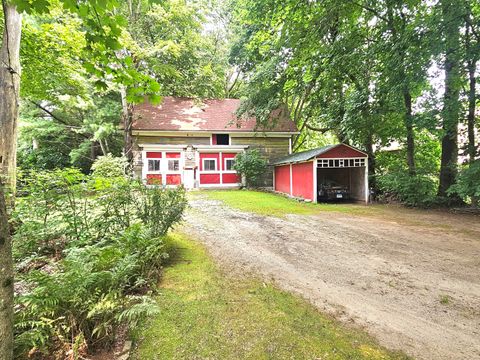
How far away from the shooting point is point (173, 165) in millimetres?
15969

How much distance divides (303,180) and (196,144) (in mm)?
7770

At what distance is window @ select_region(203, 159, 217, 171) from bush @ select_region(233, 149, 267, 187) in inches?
54.3

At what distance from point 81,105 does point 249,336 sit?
14.6 meters

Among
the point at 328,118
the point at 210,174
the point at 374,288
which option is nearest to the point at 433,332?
the point at 374,288

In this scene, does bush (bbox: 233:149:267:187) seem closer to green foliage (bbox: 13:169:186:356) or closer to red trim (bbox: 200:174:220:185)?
red trim (bbox: 200:174:220:185)

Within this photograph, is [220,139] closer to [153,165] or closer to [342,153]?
[153,165]

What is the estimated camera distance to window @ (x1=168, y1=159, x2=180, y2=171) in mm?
15897

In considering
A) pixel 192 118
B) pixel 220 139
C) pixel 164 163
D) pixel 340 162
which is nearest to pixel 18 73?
pixel 164 163

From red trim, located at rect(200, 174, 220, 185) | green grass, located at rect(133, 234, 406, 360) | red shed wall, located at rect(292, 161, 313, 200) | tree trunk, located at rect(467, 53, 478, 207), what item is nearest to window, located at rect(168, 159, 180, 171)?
red trim, located at rect(200, 174, 220, 185)

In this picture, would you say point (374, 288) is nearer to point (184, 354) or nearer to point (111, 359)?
point (184, 354)

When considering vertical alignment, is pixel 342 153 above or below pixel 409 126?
below

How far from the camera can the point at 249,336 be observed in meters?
2.26

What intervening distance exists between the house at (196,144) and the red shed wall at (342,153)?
501 cm

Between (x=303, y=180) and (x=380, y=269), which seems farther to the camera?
(x=303, y=180)
